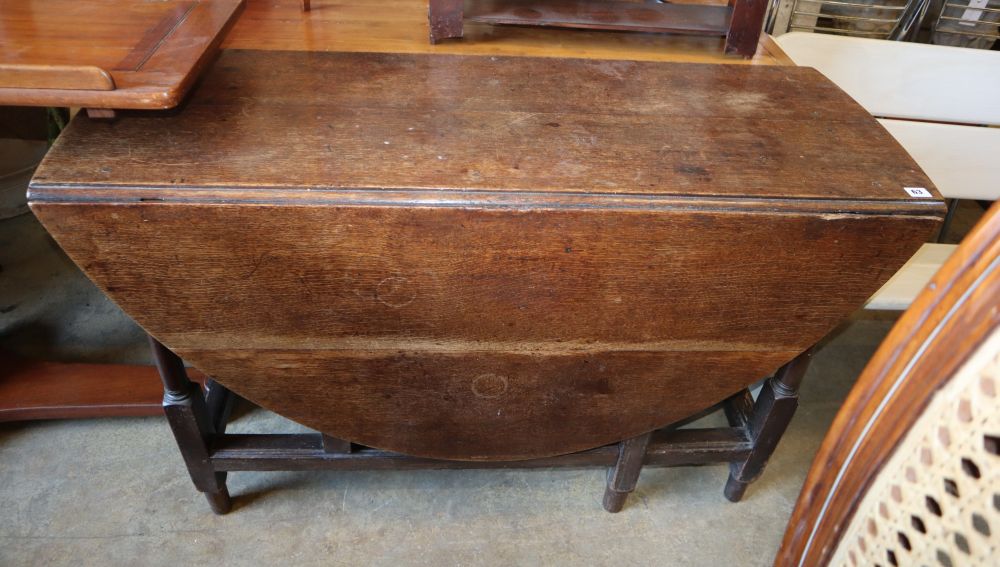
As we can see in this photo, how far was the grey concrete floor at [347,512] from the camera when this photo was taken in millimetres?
1293

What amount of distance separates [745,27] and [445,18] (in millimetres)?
523

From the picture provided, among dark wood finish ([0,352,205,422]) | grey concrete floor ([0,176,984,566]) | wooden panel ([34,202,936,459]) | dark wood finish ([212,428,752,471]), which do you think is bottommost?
grey concrete floor ([0,176,984,566])

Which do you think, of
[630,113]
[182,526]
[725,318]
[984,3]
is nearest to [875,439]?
[725,318]

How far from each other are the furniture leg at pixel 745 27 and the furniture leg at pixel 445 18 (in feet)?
1.55

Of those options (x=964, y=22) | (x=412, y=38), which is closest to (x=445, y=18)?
(x=412, y=38)

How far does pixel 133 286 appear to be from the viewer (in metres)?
0.93

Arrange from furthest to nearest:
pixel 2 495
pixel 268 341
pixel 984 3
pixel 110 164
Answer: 1. pixel 984 3
2. pixel 2 495
3. pixel 268 341
4. pixel 110 164

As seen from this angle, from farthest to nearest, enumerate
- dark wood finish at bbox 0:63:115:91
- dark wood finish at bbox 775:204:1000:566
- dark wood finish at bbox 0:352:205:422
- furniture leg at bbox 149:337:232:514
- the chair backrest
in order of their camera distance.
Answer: the chair backrest < dark wood finish at bbox 0:352:205:422 < furniture leg at bbox 149:337:232:514 < dark wood finish at bbox 0:63:115:91 < dark wood finish at bbox 775:204:1000:566

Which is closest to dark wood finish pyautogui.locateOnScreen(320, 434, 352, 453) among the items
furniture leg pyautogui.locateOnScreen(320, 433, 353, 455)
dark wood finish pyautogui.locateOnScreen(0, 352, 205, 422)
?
furniture leg pyautogui.locateOnScreen(320, 433, 353, 455)

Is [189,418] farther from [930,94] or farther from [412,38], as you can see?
[930,94]

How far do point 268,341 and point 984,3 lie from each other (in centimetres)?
216

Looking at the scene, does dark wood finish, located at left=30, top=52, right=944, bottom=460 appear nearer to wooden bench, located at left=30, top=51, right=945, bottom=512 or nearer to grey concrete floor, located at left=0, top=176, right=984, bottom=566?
wooden bench, located at left=30, top=51, right=945, bottom=512

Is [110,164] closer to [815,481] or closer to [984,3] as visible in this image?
[815,481]

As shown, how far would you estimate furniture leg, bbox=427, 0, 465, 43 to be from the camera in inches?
47.6
